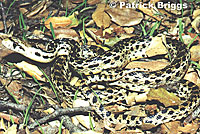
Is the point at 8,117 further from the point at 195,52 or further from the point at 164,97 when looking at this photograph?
the point at 195,52

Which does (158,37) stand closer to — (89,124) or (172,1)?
(172,1)

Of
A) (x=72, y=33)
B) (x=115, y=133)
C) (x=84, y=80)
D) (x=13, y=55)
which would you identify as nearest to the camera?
(x=115, y=133)

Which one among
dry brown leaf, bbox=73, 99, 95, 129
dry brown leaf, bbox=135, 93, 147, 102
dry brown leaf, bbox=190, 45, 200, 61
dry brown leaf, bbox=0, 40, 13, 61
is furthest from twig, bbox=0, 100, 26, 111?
dry brown leaf, bbox=190, 45, 200, 61

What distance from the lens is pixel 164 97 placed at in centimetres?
616

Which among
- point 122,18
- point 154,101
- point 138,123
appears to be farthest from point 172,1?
point 138,123

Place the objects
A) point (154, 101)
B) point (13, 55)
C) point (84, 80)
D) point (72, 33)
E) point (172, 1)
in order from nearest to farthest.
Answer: point (154, 101), point (84, 80), point (13, 55), point (72, 33), point (172, 1)

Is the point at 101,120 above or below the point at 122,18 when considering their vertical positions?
below

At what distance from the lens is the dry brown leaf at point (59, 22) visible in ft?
26.3

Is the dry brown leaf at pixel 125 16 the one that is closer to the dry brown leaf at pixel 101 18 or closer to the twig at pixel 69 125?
the dry brown leaf at pixel 101 18

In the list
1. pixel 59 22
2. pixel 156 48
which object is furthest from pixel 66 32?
pixel 156 48

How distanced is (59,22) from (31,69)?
5.41ft

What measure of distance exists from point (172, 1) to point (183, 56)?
8.04 ft

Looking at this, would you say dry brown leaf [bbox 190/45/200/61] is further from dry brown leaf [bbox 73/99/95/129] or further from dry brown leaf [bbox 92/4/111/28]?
dry brown leaf [bbox 73/99/95/129]

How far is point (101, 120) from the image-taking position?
6.00 meters
